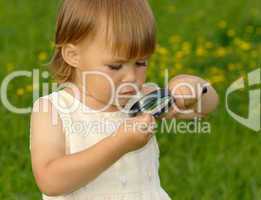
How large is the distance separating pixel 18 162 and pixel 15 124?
416mm

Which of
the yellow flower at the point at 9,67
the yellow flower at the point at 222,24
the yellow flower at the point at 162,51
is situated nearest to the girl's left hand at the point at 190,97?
the yellow flower at the point at 9,67

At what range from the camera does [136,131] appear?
2.80 m

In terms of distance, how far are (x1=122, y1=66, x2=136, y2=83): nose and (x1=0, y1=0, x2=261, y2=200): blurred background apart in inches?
57.9

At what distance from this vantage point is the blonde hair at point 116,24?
296cm

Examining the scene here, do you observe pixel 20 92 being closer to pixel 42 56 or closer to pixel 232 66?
pixel 42 56

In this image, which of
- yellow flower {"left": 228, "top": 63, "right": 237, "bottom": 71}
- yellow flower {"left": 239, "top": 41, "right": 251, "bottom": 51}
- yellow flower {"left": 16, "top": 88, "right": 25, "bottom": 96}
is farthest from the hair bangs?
yellow flower {"left": 239, "top": 41, "right": 251, "bottom": 51}

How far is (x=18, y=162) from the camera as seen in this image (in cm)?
464

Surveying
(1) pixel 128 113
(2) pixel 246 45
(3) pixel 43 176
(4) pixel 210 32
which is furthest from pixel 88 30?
(4) pixel 210 32

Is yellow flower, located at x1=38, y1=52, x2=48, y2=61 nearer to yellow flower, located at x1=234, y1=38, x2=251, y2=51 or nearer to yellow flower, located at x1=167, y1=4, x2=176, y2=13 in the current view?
yellow flower, located at x1=234, y1=38, x2=251, y2=51

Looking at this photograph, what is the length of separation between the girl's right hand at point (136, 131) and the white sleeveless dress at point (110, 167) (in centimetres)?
27

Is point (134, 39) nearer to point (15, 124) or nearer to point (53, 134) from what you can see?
point (53, 134)

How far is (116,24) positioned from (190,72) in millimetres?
2989

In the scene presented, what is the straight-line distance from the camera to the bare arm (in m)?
2.84

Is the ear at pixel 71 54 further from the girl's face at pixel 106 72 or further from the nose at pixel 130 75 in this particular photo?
the nose at pixel 130 75
